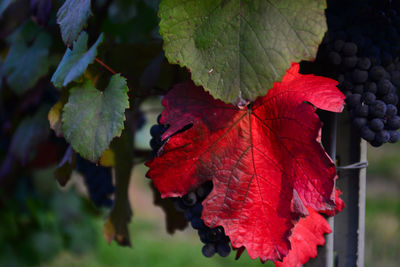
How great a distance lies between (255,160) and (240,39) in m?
0.13

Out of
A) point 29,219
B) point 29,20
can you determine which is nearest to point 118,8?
point 29,20

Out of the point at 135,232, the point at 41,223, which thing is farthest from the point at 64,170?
the point at 135,232

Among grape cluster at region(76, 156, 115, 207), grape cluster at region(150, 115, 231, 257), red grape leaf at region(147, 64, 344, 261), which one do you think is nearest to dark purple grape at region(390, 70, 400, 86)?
red grape leaf at region(147, 64, 344, 261)

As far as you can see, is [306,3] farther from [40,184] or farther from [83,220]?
[83,220]

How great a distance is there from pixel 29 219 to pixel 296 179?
1576 millimetres

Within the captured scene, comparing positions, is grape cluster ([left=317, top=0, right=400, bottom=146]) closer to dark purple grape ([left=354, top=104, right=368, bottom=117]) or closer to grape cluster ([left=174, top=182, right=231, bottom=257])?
dark purple grape ([left=354, top=104, right=368, bottom=117])

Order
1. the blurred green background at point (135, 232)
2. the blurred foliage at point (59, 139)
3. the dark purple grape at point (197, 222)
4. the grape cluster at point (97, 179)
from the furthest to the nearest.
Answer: the blurred green background at point (135, 232)
the grape cluster at point (97, 179)
the blurred foliage at point (59, 139)
the dark purple grape at point (197, 222)

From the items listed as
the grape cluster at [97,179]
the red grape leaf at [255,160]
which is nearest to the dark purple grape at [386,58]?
the red grape leaf at [255,160]

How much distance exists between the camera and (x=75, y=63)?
493mm

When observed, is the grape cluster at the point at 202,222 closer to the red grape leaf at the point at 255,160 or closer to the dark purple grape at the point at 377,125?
the red grape leaf at the point at 255,160

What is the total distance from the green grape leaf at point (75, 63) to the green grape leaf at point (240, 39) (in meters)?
0.11

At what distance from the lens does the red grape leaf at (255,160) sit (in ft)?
1.34

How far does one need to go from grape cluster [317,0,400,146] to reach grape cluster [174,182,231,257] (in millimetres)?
191

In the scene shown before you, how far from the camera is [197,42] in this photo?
1.30 feet
